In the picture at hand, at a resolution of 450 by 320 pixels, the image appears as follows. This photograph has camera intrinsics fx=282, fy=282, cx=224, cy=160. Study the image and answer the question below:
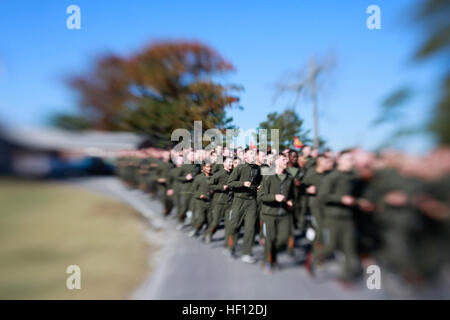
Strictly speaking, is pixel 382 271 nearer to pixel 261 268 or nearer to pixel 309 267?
pixel 309 267

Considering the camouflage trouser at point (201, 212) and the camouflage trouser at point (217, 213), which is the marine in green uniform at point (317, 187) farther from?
the camouflage trouser at point (201, 212)

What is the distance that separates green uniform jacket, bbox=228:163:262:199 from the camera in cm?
254

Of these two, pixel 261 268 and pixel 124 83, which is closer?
pixel 124 83

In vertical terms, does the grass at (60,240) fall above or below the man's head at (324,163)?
below

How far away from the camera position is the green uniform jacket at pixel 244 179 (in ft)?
8.34

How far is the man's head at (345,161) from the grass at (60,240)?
1976 millimetres

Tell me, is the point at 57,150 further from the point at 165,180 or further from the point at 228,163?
the point at 228,163

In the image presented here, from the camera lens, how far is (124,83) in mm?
2129

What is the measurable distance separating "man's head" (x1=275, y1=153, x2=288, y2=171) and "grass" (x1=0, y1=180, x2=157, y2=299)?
4.89 ft

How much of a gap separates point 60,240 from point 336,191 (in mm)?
2394

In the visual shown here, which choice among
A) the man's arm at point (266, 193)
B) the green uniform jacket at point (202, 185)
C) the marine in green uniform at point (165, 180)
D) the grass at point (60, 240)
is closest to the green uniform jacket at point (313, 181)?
the man's arm at point (266, 193)

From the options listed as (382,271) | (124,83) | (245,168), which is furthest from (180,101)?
(382,271)

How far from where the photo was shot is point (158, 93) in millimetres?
2250
